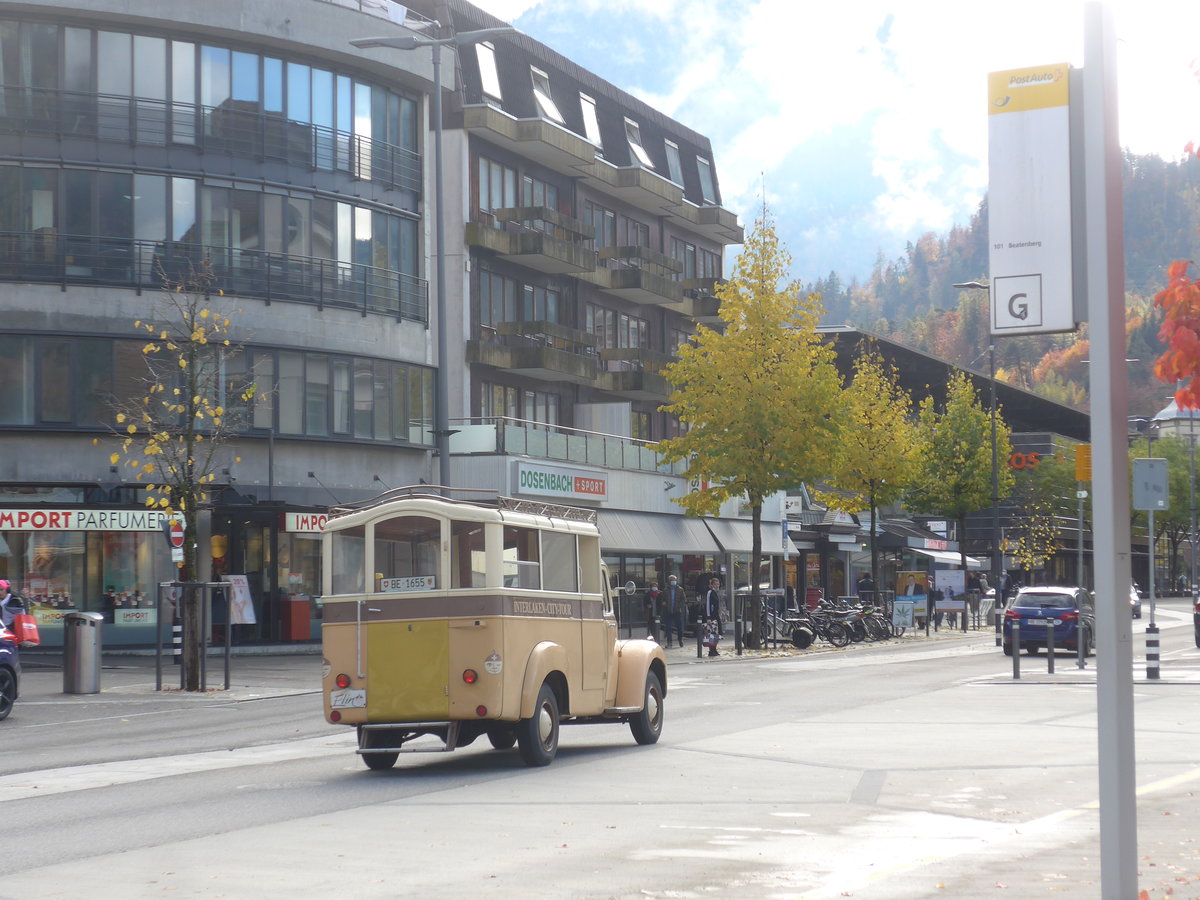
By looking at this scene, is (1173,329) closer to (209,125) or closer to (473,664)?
(473,664)

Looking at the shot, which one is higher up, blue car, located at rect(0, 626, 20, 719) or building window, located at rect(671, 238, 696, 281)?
building window, located at rect(671, 238, 696, 281)

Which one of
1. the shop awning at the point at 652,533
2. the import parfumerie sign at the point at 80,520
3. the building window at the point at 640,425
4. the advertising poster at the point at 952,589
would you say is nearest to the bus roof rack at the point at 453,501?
the import parfumerie sign at the point at 80,520

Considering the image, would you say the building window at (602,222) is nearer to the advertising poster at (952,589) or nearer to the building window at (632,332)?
the building window at (632,332)

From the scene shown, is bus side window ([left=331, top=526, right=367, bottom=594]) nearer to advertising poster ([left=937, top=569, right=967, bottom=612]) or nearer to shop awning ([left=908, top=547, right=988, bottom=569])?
advertising poster ([left=937, top=569, right=967, bottom=612])

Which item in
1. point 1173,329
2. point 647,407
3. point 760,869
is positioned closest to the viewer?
point 1173,329

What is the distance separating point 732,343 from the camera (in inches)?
1699

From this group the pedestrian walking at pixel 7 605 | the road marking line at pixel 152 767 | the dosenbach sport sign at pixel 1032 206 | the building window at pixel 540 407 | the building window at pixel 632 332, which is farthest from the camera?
the building window at pixel 632 332

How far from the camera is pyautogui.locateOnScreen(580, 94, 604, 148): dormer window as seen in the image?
56.0 m

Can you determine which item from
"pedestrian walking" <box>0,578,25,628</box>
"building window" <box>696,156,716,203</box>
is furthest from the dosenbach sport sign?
"building window" <box>696,156,716,203</box>

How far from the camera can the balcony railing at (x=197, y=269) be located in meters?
37.3

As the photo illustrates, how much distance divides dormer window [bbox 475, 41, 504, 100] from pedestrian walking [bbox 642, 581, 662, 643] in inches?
615

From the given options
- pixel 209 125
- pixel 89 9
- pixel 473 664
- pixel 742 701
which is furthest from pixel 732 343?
pixel 473 664

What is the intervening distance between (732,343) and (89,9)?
57.7ft

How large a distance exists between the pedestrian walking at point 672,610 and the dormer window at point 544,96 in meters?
15.9
